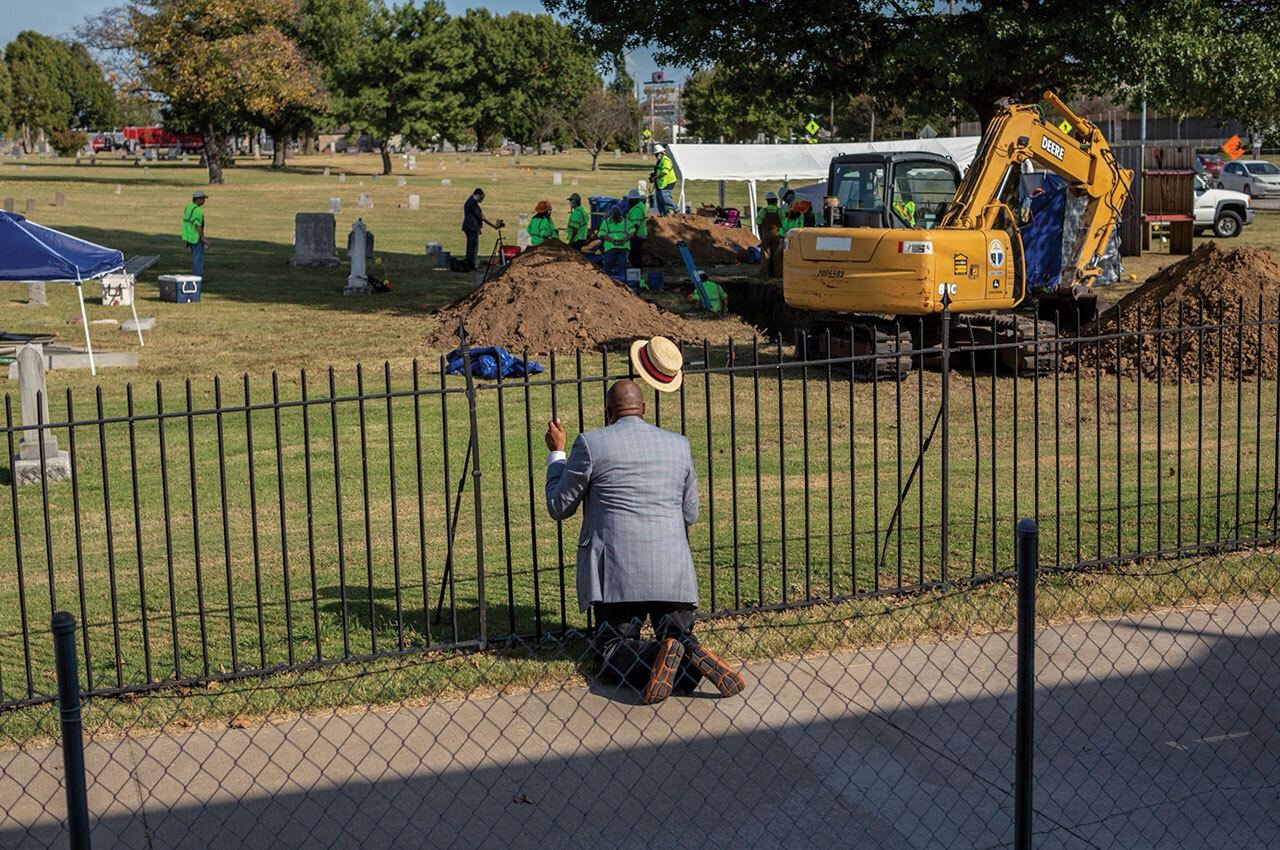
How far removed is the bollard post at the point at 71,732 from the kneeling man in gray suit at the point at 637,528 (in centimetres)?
320

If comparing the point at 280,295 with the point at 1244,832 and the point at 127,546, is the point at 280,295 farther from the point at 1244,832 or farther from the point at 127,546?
the point at 1244,832

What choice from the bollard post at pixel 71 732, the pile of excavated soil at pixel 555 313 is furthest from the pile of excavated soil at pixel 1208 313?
the bollard post at pixel 71 732

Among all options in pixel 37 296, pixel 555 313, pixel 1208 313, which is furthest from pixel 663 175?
pixel 1208 313

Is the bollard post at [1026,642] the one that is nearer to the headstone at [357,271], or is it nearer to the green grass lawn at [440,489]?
the green grass lawn at [440,489]

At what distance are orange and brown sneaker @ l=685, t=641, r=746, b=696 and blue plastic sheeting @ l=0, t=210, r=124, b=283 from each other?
13.9 m

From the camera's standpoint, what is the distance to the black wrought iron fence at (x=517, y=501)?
7.55 meters

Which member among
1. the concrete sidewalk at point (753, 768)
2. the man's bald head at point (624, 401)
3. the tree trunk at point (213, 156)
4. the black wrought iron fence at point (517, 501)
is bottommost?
the concrete sidewalk at point (753, 768)

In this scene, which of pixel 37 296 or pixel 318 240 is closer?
pixel 37 296

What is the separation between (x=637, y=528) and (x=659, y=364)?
35.4 inches

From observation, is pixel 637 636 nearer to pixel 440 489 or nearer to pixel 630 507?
pixel 630 507

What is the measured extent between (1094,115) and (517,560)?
81950 millimetres

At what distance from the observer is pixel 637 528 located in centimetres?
677

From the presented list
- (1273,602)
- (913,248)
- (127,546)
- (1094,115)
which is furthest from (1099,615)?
(1094,115)

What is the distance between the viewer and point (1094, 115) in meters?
85.0
